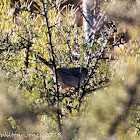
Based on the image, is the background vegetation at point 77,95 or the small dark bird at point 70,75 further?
the small dark bird at point 70,75

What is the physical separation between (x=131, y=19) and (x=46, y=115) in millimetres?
315

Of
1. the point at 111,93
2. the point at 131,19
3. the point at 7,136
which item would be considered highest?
the point at 131,19

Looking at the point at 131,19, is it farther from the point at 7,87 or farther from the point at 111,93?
the point at 7,87

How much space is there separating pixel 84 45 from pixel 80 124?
0.91ft

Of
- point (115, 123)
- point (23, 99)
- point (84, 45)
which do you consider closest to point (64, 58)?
point (84, 45)

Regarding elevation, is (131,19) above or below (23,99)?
above

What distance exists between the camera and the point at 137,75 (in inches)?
19.6

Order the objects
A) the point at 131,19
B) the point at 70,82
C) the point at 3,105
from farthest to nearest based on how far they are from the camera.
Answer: the point at 70,82 < the point at 3,105 < the point at 131,19

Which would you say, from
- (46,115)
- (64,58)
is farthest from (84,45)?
(46,115)

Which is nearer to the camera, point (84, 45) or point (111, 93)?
point (111, 93)

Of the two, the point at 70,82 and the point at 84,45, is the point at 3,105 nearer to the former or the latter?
the point at 70,82

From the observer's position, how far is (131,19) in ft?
1.50

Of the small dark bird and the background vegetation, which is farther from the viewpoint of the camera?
the small dark bird

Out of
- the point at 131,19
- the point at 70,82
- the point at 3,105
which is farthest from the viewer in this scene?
the point at 70,82
